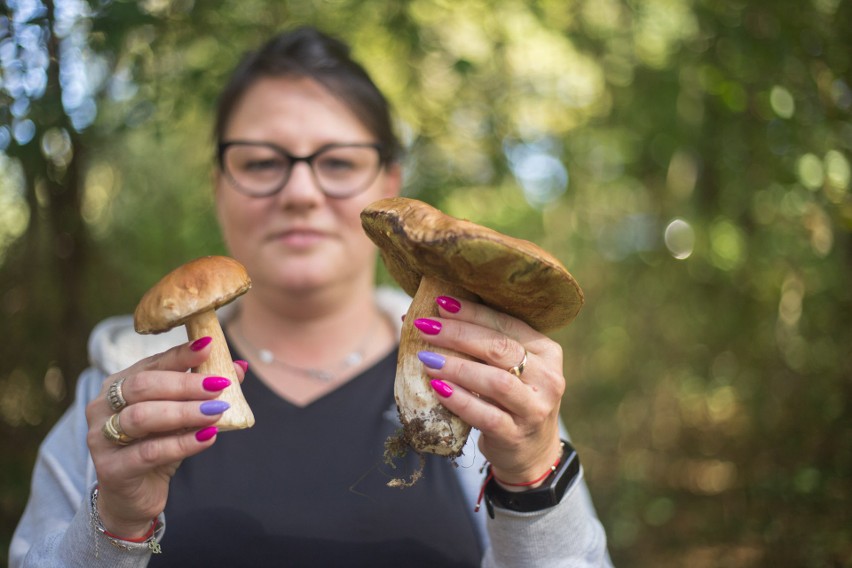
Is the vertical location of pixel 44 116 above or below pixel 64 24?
below

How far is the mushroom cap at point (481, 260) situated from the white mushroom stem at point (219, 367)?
0.37 meters

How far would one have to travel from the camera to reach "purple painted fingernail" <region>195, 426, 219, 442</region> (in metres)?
1.14

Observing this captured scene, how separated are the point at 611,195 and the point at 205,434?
407 cm

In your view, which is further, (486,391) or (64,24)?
(64,24)

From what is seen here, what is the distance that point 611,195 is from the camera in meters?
4.66

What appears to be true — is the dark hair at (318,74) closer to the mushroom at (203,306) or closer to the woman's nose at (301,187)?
the woman's nose at (301,187)

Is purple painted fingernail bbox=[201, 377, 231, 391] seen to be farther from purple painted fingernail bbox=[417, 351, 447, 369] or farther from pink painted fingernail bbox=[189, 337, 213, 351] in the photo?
purple painted fingernail bbox=[417, 351, 447, 369]

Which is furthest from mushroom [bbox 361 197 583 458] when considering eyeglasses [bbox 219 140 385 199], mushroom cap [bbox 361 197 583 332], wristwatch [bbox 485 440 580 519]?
eyeglasses [bbox 219 140 385 199]

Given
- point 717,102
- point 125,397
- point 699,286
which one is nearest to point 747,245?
point 699,286

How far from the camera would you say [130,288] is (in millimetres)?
3533

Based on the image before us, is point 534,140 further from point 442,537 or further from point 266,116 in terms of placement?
point 442,537

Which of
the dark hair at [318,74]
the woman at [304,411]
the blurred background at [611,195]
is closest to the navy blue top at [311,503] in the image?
the woman at [304,411]

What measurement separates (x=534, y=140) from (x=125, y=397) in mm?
3072

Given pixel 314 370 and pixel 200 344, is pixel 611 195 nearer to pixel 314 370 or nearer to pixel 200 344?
pixel 314 370
